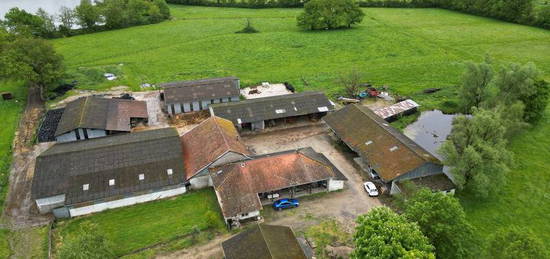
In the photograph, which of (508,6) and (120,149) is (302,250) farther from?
(508,6)

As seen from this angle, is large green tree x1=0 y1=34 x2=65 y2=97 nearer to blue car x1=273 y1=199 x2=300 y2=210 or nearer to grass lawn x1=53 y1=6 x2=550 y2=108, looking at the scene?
grass lawn x1=53 y1=6 x2=550 y2=108

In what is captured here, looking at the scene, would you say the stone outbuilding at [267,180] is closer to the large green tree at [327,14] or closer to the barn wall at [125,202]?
the barn wall at [125,202]

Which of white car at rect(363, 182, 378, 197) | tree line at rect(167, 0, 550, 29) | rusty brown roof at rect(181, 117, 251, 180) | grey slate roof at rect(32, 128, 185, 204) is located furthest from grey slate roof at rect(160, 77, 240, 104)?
tree line at rect(167, 0, 550, 29)

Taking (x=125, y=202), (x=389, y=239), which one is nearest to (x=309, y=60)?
(x=125, y=202)

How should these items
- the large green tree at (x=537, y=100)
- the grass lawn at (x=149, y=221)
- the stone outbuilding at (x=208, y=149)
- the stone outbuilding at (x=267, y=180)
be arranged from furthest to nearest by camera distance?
the large green tree at (x=537, y=100)
the stone outbuilding at (x=208, y=149)
the stone outbuilding at (x=267, y=180)
the grass lawn at (x=149, y=221)

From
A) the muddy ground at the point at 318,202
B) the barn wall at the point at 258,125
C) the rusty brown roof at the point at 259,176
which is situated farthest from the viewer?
the barn wall at the point at 258,125

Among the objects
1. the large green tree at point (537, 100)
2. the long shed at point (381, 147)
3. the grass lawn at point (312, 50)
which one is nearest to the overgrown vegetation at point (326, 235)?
the long shed at point (381, 147)
